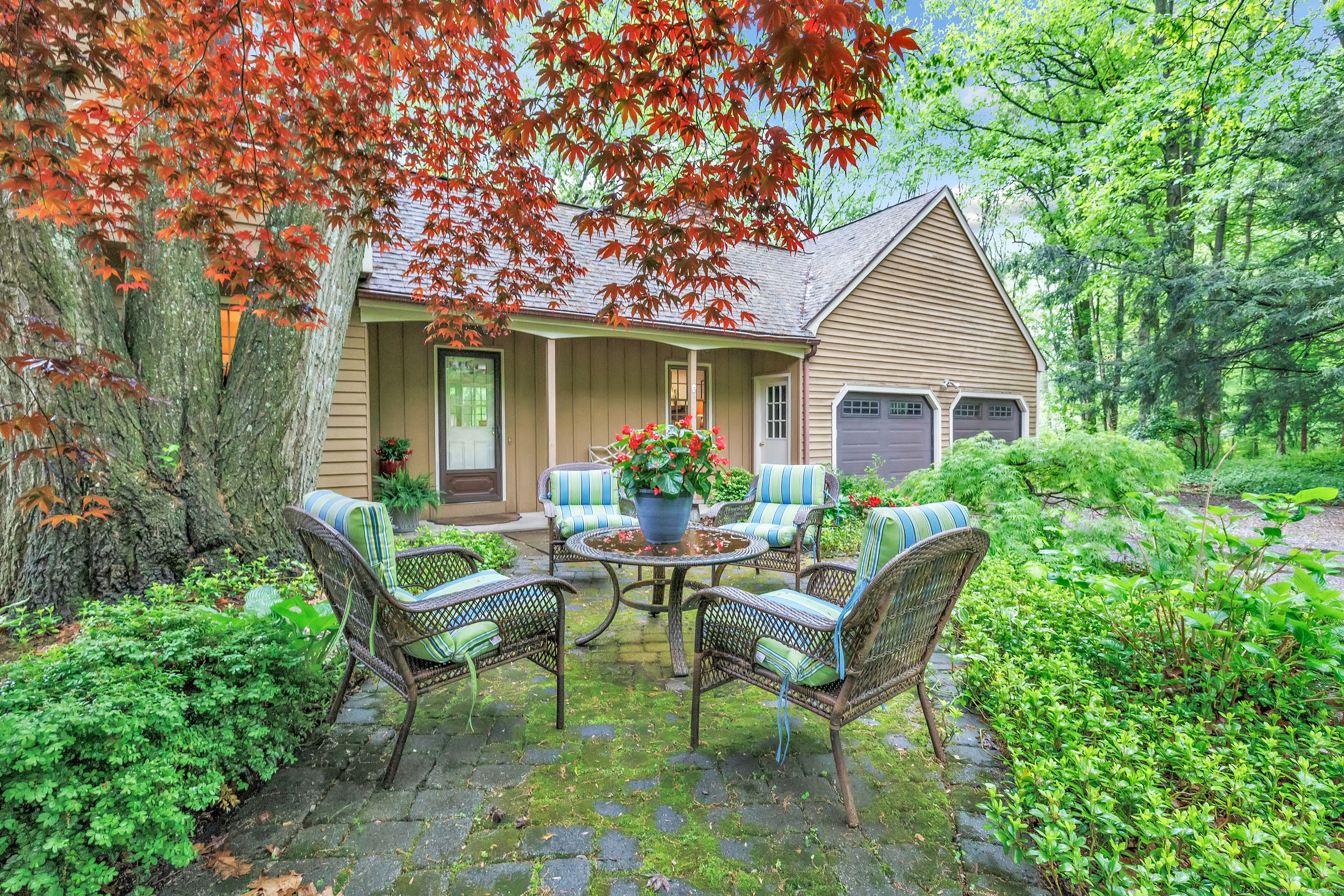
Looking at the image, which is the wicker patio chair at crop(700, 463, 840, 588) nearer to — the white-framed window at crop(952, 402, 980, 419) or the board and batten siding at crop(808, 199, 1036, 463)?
the board and batten siding at crop(808, 199, 1036, 463)

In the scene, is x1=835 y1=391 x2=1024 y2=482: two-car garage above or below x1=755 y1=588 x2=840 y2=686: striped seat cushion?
above

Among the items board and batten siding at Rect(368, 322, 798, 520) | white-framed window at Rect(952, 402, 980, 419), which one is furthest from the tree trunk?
white-framed window at Rect(952, 402, 980, 419)

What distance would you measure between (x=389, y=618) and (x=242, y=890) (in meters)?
0.77

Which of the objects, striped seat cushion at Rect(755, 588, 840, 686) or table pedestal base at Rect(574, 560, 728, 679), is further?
table pedestal base at Rect(574, 560, 728, 679)

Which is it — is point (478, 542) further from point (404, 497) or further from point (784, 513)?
point (784, 513)

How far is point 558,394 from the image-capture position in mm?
8445

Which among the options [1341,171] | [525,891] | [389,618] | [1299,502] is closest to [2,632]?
[389,618]

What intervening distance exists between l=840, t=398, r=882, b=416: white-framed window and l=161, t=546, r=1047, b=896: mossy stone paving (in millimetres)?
7441

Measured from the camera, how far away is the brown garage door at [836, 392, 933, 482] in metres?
9.77

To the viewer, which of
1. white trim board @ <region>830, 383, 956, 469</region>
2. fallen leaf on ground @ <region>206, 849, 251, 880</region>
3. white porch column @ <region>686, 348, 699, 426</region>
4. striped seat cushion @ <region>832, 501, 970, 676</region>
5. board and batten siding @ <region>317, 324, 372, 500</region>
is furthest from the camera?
white trim board @ <region>830, 383, 956, 469</region>

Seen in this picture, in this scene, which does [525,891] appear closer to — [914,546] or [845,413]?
[914,546]

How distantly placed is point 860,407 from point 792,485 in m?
5.55

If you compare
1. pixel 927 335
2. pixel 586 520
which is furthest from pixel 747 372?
pixel 586 520

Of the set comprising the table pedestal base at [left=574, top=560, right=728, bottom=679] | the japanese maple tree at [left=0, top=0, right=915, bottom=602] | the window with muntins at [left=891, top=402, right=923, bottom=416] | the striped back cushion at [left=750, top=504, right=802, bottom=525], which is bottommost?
the table pedestal base at [left=574, top=560, right=728, bottom=679]
